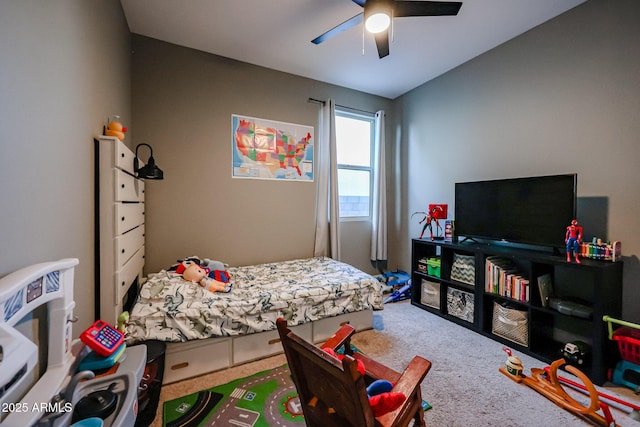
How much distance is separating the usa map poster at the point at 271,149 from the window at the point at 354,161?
1.73 ft

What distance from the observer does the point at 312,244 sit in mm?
3488

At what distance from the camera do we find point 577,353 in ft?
6.16

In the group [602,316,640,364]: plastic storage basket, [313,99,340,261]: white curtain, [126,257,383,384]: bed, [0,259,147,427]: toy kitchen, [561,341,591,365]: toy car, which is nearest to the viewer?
[0,259,147,427]: toy kitchen

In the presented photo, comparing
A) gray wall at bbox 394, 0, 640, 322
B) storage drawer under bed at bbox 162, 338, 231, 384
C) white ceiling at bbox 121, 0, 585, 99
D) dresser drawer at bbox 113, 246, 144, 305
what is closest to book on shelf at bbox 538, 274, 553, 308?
gray wall at bbox 394, 0, 640, 322

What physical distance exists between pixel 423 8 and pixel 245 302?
2.47 m

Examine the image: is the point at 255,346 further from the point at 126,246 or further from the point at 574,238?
the point at 574,238

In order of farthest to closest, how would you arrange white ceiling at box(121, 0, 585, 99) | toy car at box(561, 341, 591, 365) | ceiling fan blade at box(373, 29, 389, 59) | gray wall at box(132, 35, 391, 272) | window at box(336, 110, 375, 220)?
window at box(336, 110, 375, 220)
gray wall at box(132, 35, 391, 272)
white ceiling at box(121, 0, 585, 99)
ceiling fan blade at box(373, 29, 389, 59)
toy car at box(561, 341, 591, 365)

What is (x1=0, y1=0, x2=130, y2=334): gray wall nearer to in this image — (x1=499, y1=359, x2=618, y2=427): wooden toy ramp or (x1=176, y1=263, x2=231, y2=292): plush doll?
(x1=176, y1=263, x2=231, y2=292): plush doll

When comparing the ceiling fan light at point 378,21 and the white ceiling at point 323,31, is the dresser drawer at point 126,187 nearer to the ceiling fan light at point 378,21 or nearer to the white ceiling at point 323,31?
the white ceiling at point 323,31

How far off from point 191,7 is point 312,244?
2.69 m

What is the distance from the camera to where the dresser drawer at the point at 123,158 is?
4.80ft

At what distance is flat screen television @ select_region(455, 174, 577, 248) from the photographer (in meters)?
2.05

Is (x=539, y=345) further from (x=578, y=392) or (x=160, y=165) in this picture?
(x=160, y=165)

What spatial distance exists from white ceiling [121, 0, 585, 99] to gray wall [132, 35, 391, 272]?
0.72 feet
